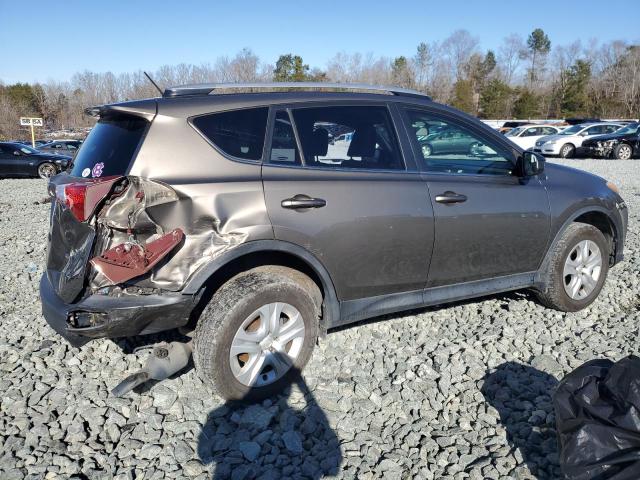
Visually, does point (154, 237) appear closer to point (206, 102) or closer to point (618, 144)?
point (206, 102)

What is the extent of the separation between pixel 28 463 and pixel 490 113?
6076 centimetres

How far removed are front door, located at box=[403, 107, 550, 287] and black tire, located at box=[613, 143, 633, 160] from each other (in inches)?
798

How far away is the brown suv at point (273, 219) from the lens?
9.31ft

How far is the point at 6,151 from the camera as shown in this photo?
1739cm

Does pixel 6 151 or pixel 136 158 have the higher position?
pixel 136 158

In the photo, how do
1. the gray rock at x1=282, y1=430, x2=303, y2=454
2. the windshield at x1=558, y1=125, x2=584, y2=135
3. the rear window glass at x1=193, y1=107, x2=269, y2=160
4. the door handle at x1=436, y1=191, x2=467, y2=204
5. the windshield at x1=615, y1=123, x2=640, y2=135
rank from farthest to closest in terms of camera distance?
the windshield at x1=558, y1=125, x2=584, y2=135 < the windshield at x1=615, y1=123, x2=640, y2=135 < the door handle at x1=436, y1=191, x2=467, y2=204 < the rear window glass at x1=193, y1=107, x2=269, y2=160 < the gray rock at x1=282, y1=430, x2=303, y2=454

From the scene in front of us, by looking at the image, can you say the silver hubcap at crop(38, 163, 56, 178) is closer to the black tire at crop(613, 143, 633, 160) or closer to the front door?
the front door

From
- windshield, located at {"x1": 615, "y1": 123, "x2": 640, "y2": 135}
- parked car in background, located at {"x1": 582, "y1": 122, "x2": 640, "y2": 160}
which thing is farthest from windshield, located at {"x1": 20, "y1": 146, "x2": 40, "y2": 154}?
windshield, located at {"x1": 615, "y1": 123, "x2": 640, "y2": 135}

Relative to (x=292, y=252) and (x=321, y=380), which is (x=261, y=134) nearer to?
(x=292, y=252)

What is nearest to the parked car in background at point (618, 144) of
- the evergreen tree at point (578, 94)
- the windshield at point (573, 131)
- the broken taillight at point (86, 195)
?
the windshield at point (573, 131)

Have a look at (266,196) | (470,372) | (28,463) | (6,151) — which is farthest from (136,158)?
(6,151)

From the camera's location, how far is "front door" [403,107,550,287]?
3.62 meters

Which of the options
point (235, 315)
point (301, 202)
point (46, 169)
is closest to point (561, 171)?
point (301, 202)

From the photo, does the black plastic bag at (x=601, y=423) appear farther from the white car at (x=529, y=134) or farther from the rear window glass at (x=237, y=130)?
the white car at (x=529, y=134)
